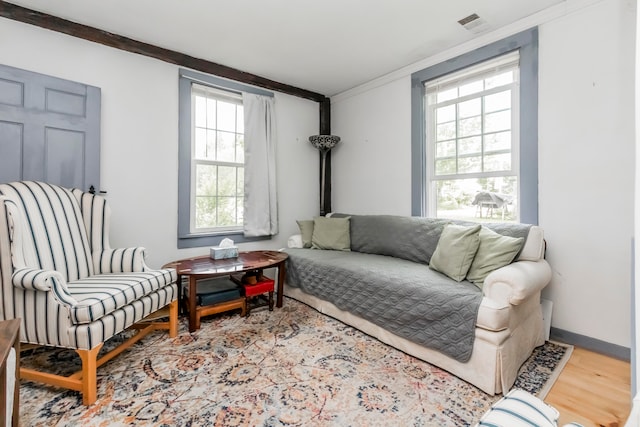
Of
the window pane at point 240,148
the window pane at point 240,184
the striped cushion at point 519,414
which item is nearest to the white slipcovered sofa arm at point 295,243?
the window pane at point 240,184

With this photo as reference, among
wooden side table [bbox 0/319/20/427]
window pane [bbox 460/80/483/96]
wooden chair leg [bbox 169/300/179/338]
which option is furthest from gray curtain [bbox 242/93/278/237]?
wooden side table [bbox 0/319/20/427]

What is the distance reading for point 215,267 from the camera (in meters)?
2.58

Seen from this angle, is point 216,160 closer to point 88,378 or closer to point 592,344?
point 88,378

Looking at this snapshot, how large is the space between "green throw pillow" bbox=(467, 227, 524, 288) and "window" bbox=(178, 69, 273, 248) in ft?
7.92

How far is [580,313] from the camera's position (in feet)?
7.29

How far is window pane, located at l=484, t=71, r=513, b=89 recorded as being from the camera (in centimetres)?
266

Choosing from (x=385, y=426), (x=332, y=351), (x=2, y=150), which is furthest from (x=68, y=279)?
(x=385, y=426)

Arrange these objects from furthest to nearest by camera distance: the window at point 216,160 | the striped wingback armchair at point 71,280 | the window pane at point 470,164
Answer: the window at point 216,160 → the window pane at point 470,164 → the striped wingback armchair at point 71,280

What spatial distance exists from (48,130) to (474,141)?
12.0ft

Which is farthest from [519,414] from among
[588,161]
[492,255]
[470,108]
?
[470,108]

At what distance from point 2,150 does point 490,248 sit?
143 inches

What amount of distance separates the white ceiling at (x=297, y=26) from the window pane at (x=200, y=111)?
1.40ft

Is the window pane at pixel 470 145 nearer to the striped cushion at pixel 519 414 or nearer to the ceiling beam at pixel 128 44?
the ceiling beam at pixel 128 44

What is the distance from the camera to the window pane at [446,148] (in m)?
3.02
